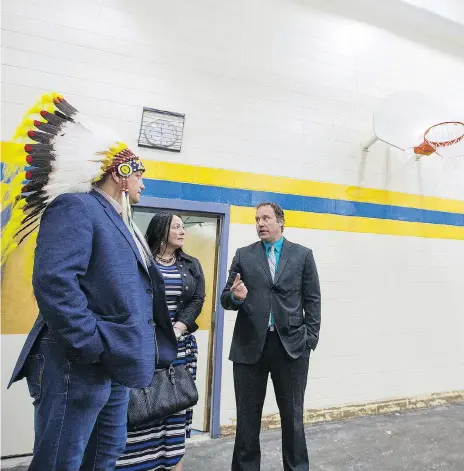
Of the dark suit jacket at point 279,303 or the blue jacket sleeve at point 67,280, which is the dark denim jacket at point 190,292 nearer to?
the dark suit jacket at point 279,303

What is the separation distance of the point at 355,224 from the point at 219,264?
4.37 feet

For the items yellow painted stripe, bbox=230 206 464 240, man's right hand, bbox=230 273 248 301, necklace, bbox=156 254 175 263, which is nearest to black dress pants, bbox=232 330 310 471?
man's right hand, bbox=230 273 248 301

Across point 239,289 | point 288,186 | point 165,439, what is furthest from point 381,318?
point 165,439

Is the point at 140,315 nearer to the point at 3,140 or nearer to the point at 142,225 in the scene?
the point at 142,225

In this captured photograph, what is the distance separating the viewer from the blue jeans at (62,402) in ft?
2.83

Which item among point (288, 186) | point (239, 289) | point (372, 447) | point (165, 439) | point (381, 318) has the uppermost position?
point (288, 186)

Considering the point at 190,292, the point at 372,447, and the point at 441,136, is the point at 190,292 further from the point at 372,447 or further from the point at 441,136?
the point at 441,136

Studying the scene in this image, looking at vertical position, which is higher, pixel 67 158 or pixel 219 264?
pixel 67 158

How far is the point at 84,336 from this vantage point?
848 millimetres

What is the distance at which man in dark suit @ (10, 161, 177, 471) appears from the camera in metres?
0.86

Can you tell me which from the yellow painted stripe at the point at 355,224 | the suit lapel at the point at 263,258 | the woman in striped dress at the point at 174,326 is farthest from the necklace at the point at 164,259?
the yellow painted stripe at the point at 355,224

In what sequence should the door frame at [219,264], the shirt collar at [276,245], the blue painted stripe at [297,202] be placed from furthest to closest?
the blue painted stripe at [297,202] → the door frame at [219,264] → the shirt collar at [276,245]

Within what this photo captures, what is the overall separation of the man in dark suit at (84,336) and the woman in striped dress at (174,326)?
426mm

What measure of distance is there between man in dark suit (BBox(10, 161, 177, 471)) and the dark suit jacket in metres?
0.66
